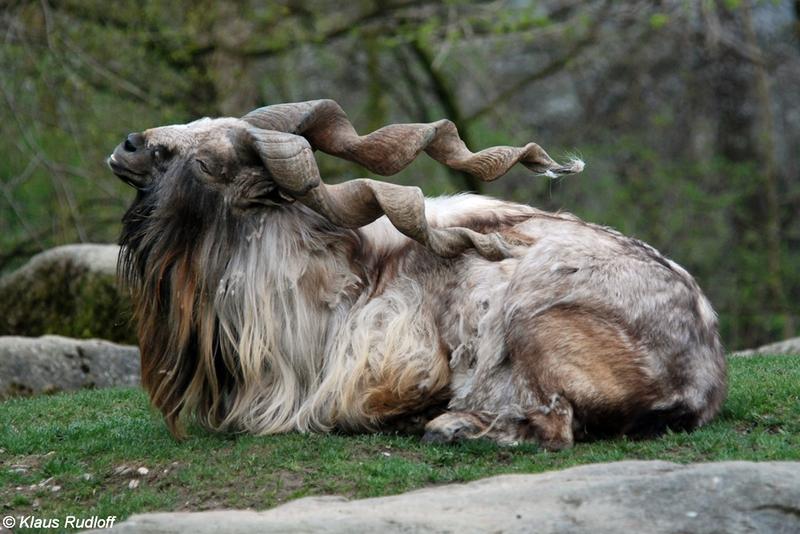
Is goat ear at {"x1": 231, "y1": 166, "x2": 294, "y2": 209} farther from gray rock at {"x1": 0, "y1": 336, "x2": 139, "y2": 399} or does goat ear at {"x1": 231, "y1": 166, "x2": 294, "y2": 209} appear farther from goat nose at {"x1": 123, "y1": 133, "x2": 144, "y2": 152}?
gray rock at {"x1": 0, "y1": 336, "x2": 139, "y2": 399}

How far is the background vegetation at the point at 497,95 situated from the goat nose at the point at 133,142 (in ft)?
20.1

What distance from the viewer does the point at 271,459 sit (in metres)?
6.46

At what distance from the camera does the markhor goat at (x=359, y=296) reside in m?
6.73

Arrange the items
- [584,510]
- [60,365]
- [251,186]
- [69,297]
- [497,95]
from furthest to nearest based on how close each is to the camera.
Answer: [497,95], [69,297], [60,365], [251,186], [584,510]

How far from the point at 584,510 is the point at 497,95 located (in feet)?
52.7

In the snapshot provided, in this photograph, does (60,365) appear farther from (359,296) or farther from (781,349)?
(781,349)

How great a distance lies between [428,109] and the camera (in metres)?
19.7

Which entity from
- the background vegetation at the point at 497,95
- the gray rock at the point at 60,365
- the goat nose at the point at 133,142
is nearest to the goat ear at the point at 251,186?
the goat nose at the point at 133,142

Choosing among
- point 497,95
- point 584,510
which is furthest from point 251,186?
point 497,95

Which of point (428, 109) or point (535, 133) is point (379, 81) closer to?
point (428, 109)

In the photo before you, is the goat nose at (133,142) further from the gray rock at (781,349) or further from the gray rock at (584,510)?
the gray rock at (781,349)

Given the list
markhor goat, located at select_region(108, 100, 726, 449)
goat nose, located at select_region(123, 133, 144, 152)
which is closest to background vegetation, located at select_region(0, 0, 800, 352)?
goat nose, located at select_region(123, 133, 144, 152)

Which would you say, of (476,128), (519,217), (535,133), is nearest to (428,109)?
(476,128)

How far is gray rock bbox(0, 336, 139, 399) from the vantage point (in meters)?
9.57
